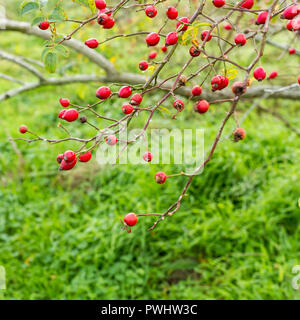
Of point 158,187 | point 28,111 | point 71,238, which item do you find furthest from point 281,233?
point 28,111

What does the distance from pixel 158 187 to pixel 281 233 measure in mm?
924

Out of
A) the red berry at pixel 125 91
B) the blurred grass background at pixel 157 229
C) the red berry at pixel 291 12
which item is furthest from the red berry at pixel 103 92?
the blurred grass background at pixel 157 229

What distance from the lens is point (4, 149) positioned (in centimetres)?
360

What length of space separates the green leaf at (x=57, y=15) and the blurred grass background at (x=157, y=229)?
107 cm

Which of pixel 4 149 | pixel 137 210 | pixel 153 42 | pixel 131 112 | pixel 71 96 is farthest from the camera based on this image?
pixel 71 96

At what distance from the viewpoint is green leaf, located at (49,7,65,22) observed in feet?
3.01

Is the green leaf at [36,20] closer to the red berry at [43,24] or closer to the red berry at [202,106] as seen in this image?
the red berry at [43,24]

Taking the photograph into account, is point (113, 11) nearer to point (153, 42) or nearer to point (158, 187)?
point (153, 42)

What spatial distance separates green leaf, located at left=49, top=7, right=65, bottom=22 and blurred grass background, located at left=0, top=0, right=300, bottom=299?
3.50 ft

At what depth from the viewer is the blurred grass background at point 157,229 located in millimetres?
2293

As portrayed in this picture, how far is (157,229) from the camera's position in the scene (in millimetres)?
2590

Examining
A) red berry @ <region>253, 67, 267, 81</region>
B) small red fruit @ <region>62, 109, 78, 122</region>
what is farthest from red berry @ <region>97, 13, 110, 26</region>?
red berry @ <region>253, 67, 267, 81</region>

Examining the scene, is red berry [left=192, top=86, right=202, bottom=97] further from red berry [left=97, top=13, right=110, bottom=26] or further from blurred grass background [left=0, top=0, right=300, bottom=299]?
blurred grass background [left=0, top=0, right=300, bottom=299]

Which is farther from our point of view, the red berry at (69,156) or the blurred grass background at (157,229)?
the blurred grass background at (157,229)
